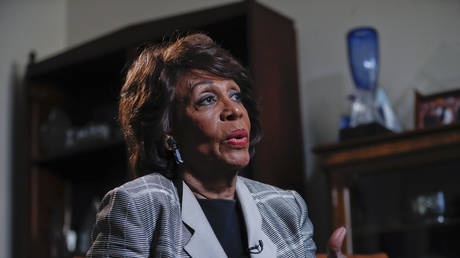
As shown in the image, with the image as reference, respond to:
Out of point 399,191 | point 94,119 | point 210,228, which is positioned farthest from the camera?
point 94,119

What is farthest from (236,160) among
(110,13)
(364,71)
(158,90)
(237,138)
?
(110,13)

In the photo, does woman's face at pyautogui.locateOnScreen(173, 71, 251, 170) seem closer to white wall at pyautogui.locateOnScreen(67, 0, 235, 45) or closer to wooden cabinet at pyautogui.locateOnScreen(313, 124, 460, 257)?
wooden cabinet at pyautogui.locateOnScreen(313, 124, 460, 257)

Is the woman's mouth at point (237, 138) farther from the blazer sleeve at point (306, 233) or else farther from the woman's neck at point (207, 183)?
the blazer sleeve at point (306, 233)

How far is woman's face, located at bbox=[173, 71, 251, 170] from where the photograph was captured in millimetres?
1627

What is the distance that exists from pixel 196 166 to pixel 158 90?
0.70 feet

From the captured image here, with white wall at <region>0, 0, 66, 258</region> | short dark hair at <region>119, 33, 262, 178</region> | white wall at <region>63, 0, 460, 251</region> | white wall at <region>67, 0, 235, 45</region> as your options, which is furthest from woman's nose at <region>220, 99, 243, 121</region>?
white wall at <region>0, 0, 66, 258</region>

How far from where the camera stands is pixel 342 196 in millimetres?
2787

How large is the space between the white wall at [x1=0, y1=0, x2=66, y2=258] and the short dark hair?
8.01 ft

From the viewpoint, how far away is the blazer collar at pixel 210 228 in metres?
1.53

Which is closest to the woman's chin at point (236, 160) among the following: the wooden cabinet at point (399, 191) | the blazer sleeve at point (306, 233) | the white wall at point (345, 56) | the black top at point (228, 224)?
the black top at point (228, 224)

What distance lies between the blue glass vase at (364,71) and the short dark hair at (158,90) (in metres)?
1.12

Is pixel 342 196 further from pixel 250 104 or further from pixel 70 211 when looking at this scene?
pixel 70 211

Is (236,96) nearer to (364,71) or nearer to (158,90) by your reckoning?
(158,90)

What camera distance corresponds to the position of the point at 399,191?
2701 mm
